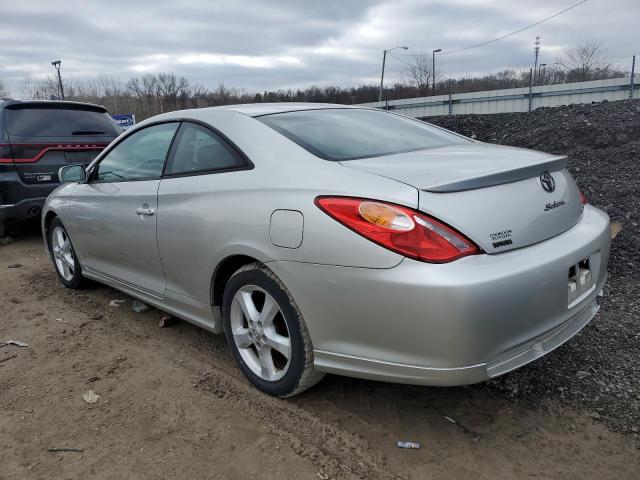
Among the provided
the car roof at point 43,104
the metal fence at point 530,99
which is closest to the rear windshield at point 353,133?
the car roof at point 43,104

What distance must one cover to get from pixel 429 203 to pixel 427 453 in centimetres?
111

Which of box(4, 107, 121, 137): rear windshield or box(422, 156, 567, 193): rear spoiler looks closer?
box(422, 156, 567, 193): rear spoiler

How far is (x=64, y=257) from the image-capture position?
4.68 m

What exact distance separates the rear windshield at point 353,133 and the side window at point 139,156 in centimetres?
85

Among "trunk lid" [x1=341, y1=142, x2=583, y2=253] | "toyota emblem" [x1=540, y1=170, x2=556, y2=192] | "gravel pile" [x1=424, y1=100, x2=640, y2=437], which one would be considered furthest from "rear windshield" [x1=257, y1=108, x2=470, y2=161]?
"gravel pile" [x1=424, y1=100, x2=640, y2=437]

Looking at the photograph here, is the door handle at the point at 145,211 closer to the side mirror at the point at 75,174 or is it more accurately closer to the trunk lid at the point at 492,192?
the side mirror at the point at 75,174

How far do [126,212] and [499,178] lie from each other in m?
2.45

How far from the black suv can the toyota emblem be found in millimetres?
5687

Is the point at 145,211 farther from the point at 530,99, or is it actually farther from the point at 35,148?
the point at 530,99

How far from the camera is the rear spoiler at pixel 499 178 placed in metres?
2.11

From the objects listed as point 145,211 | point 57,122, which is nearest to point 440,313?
point 145,211

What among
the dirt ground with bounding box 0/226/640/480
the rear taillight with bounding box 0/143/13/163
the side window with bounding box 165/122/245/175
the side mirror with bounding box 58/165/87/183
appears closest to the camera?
the dirt ground with bounding box 0/226/640/480

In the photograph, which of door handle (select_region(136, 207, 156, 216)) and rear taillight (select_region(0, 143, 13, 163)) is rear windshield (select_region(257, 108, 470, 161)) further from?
rear taillight (select_region(0, 143, 13, 163))

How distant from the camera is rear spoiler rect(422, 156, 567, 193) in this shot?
211 centimetres
